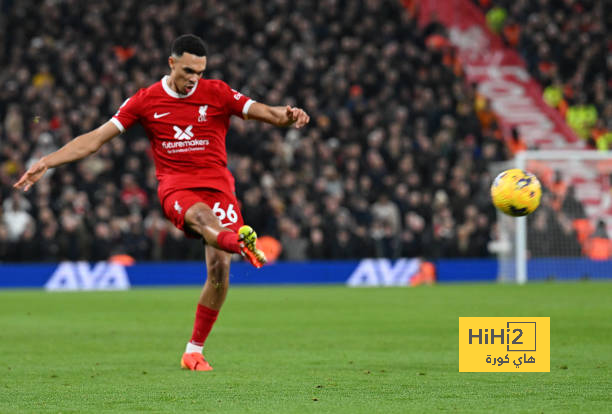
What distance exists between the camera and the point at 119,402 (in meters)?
6.75

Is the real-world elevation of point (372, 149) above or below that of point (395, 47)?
below

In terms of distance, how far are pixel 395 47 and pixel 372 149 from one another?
13.6ft

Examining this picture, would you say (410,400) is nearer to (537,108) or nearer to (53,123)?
(53,123)

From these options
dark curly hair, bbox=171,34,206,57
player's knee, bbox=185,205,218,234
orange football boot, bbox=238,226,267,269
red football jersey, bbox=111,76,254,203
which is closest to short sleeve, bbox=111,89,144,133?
red football jersey, bbox=111,76,254,203

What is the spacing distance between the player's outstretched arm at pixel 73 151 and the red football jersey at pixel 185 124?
15cm

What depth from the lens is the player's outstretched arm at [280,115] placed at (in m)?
7.99

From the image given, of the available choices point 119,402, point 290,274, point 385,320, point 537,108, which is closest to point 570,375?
point 119,402

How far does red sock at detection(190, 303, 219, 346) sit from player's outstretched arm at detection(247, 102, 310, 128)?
1.67 metres

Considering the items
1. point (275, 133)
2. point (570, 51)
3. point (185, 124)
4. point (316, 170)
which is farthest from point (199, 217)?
point (570, 51)

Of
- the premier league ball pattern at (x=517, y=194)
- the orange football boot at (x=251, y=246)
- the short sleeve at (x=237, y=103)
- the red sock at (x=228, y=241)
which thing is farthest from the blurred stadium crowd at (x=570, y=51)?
the orange football boot at (x=251, y=246)

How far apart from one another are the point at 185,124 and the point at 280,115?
0.88 metres

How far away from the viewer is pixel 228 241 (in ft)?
24.7

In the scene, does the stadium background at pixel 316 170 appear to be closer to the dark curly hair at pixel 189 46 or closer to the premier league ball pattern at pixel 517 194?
the premier league ball pattern at pixel 517 194

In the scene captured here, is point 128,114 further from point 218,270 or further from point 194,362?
point 194,362
